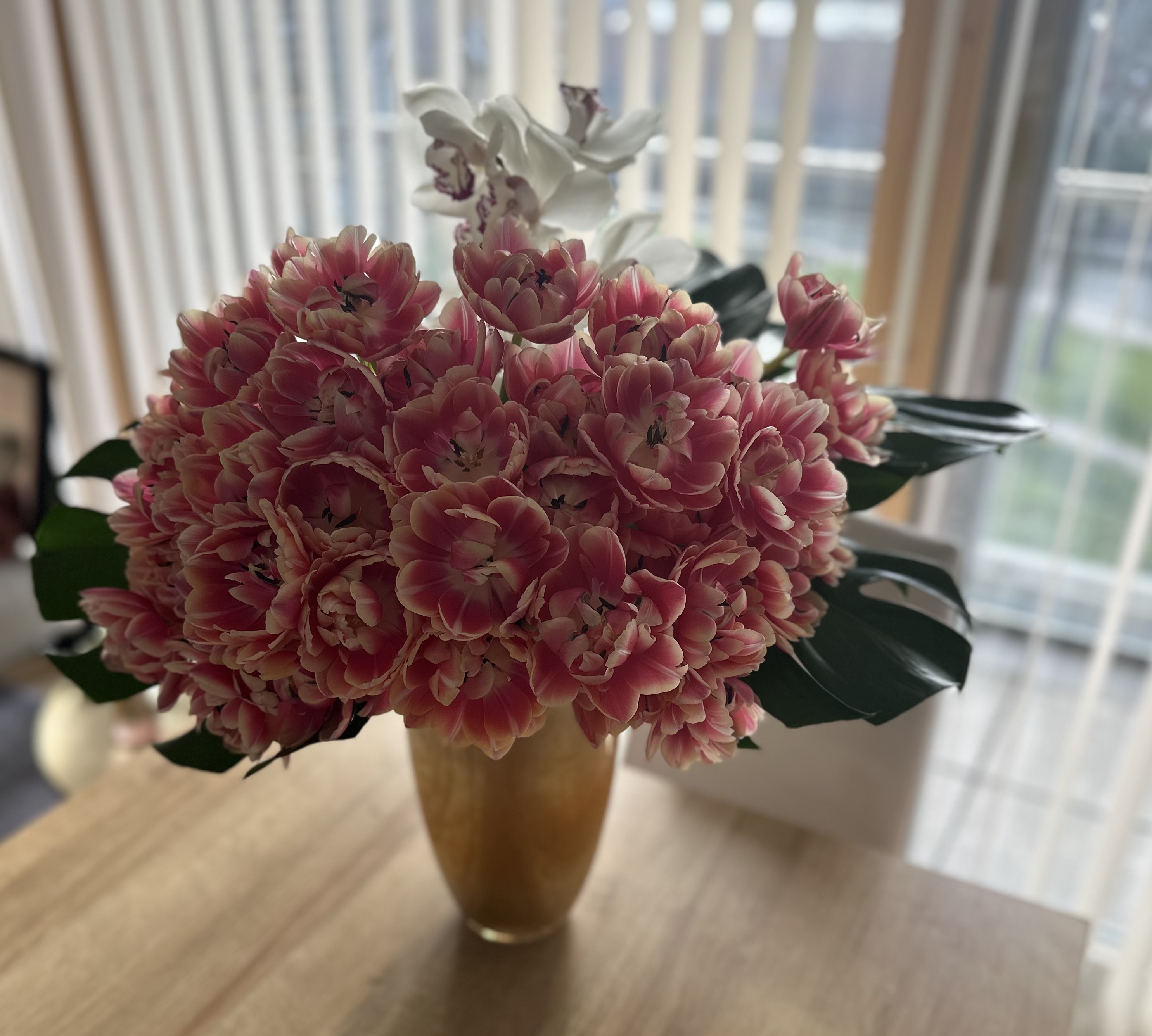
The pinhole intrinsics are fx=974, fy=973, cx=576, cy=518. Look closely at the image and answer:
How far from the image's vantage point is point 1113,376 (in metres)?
1.29

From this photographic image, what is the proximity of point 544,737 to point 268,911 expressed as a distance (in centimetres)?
33

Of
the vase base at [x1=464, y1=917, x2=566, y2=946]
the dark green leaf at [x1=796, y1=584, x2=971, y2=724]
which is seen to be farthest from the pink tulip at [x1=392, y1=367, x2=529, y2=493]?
the vase base at [x1=464, y1=917, x2=566, y2=946]

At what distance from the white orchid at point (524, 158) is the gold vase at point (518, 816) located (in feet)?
1.09

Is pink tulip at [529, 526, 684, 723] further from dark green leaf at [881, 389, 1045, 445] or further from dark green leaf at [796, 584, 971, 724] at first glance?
dark green leaf at [881, 389, 1045, 445]

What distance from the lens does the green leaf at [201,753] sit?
0.62 meters

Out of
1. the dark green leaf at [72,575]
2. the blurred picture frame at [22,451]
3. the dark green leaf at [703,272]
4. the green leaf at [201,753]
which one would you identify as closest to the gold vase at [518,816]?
the green leaf at [201,753]

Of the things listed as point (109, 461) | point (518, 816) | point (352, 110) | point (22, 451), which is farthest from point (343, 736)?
point (22, 451)

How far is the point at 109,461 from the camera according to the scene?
2.25ft

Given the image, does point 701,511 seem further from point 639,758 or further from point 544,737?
point 639,758

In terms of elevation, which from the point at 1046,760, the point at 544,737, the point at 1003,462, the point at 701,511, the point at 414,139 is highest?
the point at 414,139

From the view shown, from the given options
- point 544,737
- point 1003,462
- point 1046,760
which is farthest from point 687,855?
point 1046,760

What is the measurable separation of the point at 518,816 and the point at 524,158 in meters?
0.45

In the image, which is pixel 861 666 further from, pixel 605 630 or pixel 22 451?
pixel 22 451

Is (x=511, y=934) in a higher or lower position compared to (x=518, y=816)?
lower
